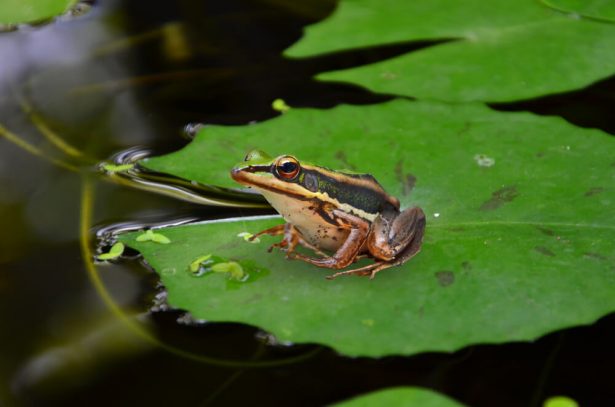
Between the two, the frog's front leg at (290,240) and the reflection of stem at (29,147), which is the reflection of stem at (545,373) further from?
the reflection of stem at (29,147)

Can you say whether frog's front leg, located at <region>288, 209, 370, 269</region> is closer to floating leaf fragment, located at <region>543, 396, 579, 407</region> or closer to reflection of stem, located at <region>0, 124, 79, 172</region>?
floating leaf fragment, located at <region>543, 396, 579, 407</region>

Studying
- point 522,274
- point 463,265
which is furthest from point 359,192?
point 522,274

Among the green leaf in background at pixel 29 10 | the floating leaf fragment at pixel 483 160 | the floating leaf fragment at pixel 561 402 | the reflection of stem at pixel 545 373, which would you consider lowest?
the reflection of stem at pixel 545 373

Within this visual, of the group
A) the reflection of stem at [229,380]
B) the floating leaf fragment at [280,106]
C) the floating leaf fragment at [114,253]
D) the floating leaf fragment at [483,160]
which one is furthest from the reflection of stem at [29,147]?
the floating leaf fragment at [483,160]

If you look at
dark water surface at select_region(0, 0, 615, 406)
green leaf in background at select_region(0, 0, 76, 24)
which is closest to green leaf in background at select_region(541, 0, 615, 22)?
dark water surface at select_region(0, 0, 615, 406)

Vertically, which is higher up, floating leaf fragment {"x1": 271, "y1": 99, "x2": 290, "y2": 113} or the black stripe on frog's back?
the black stripe on frog's back

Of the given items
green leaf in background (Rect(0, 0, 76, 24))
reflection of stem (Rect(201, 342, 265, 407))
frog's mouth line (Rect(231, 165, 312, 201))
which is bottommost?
reflection of stem (Rect(201, 342, 265, 407))
